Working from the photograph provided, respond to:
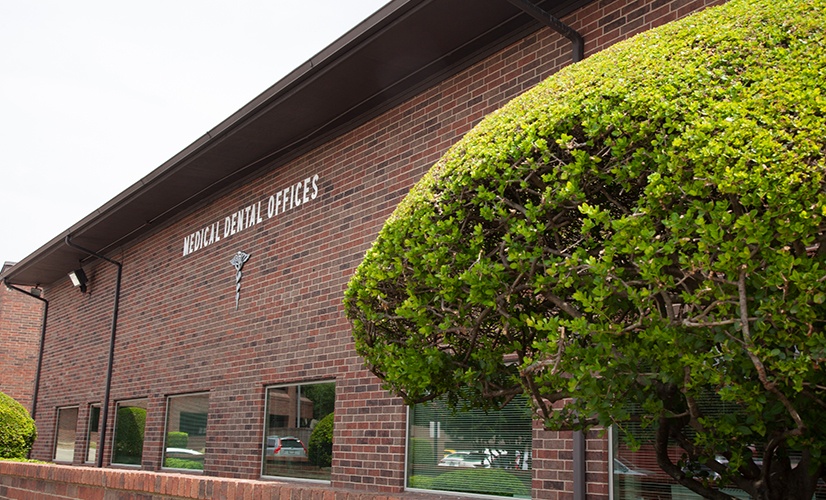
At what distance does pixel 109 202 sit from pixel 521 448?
9.65m

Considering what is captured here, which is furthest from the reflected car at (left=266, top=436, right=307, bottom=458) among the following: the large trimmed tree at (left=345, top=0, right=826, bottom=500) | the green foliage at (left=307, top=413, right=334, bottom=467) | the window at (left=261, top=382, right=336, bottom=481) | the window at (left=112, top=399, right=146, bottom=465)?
the large trimmed tree at (left=345, top=0, right=826, bottom=500)

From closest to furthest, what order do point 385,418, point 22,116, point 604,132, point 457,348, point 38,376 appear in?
point 604,132 < point 457,348 < point 385,418 < point 38,376 < point 22,116

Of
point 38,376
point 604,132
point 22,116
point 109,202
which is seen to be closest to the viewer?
point 604,132

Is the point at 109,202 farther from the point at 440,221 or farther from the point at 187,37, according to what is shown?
the point at 440,221

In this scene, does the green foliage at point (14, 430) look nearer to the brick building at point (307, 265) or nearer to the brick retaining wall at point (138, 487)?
the brick building at point (307, 265)

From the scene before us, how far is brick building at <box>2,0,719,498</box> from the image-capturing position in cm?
756

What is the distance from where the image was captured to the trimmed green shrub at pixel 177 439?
12.6 m

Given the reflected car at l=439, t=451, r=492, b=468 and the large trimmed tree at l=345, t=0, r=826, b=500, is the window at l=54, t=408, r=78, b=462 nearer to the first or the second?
the reflected car at l=439, t=451, r=492, b=468

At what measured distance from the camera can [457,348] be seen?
4.53 m

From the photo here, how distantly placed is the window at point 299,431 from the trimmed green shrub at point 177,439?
99.7 inches

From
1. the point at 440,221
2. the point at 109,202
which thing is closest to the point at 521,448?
the point at 440,221

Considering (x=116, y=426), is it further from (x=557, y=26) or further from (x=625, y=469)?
(x=557, y=26)

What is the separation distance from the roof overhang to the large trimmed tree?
12.2ft

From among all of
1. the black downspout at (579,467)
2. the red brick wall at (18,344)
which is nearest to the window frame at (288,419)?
the black downspout at (579,467)
